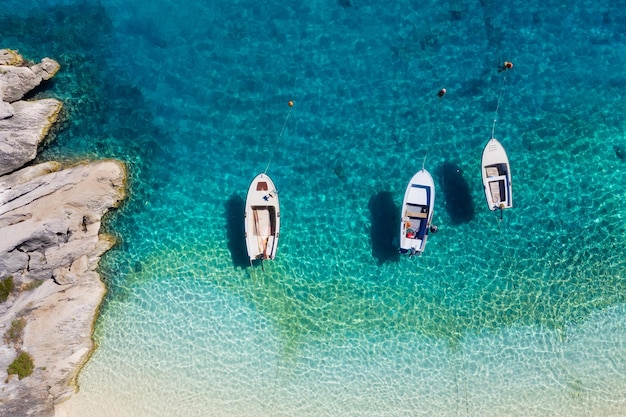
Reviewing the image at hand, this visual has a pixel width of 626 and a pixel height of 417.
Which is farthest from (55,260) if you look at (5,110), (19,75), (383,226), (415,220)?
(415,220)

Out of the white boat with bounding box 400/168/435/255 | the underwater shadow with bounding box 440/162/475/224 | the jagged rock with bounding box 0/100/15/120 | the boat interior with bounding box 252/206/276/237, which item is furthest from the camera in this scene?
the underwater shadow with bounding box 440/162/475/224

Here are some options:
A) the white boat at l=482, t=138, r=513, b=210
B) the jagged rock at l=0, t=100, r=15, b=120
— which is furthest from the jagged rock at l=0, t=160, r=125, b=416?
the white boat at l=482, t=138, r=513, b=210

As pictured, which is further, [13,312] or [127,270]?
[127,270]

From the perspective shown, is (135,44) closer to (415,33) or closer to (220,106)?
(220,106)

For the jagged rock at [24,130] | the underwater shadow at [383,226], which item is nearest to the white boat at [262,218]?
the underwater shadow at [383,226]

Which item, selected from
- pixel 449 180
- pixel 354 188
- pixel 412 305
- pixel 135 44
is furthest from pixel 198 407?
pixel 135 44

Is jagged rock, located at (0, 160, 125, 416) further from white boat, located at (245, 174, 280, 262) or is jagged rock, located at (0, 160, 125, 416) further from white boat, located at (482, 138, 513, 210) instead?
white boat, located at (482, 138, 513, 210)

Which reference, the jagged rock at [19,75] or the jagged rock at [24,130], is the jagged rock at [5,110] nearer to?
the jagged rock at [24,130]
